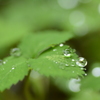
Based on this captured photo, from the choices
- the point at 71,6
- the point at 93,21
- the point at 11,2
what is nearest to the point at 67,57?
the point at 93,21

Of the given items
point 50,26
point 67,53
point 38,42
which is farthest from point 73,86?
point 50,26

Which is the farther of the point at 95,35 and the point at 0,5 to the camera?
the point at 0,5

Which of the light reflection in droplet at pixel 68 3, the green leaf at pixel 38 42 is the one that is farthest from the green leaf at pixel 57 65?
the light reflection in droplet at pixel 68 3

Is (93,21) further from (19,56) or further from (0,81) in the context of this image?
(0,81)

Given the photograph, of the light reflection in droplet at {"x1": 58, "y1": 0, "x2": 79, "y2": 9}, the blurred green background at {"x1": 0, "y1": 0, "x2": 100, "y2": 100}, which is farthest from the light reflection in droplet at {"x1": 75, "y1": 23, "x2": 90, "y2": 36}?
the light reflection in droplet at {"x1": 58, "y1": 0, "x2": 79, "y2": 9}

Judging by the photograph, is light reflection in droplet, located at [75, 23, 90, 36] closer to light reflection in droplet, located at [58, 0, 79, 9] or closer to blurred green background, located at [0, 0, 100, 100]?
blurred green background, located at [0, 0, 100, 100]
